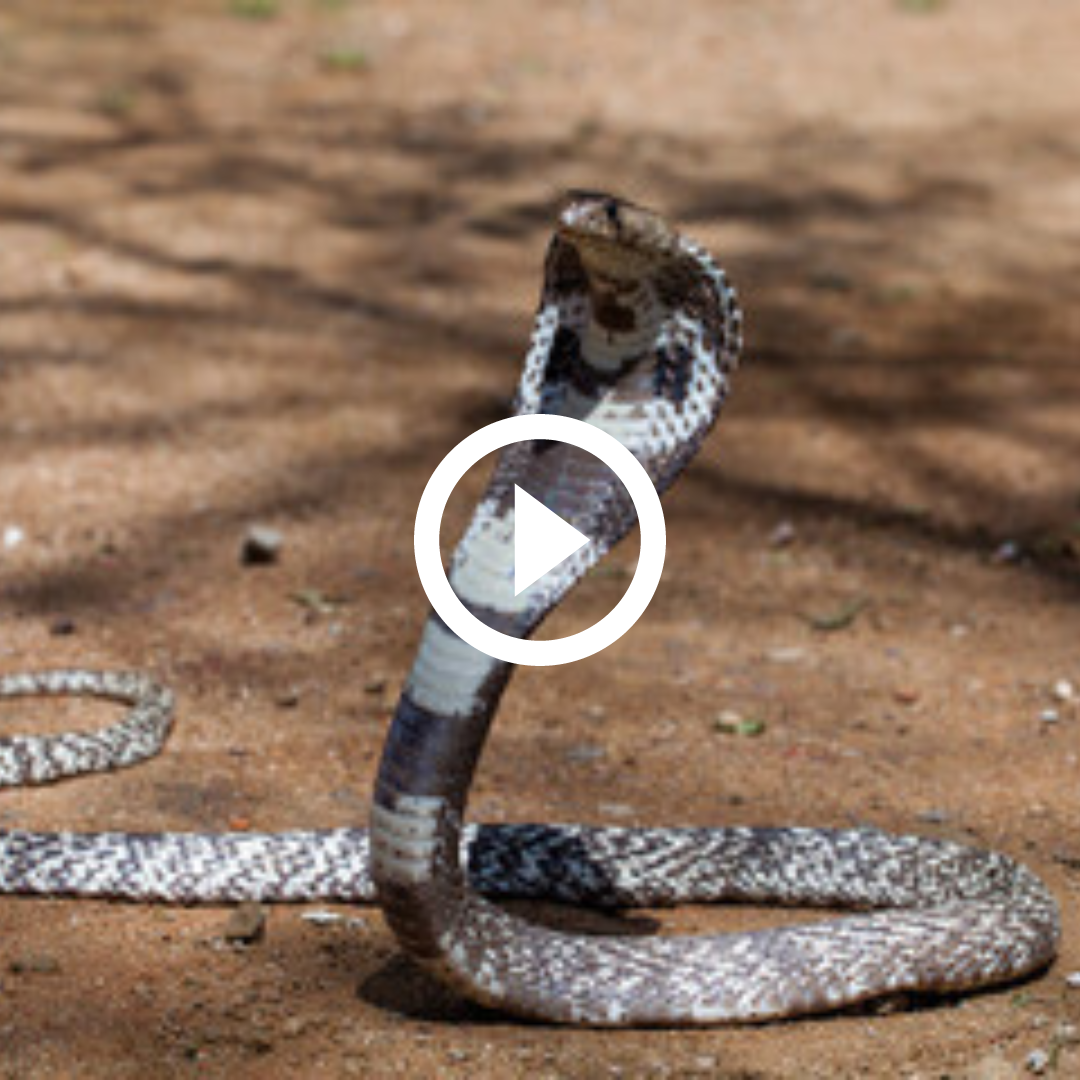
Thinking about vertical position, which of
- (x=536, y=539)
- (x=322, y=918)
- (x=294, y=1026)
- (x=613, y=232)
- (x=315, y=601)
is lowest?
(x=315, y=601)

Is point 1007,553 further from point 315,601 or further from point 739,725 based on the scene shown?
point 315,601

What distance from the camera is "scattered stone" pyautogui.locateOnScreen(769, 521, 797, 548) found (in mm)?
8672

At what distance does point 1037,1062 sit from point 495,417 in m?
5.29

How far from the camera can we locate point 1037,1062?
15.9 ft

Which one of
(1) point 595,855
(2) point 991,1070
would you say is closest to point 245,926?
(1) point 595,855

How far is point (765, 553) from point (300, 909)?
3309mm

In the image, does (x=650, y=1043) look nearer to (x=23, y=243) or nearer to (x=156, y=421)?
(x=156, y=421)

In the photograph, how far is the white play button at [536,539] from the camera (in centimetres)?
458

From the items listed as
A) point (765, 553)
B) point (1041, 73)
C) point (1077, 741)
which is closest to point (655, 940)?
point (1077, 741)

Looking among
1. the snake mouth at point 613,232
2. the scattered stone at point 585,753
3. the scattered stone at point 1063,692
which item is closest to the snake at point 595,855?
the snake mouth at point 613,232

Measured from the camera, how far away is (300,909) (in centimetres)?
573

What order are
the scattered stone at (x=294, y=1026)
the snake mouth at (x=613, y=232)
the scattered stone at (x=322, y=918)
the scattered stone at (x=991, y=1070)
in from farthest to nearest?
the scattered stone at (x=322, y=918), the scattered stone at (x=294, y=1026), the scattered stone at (x=991, y=1070), the snake mouth at (x=613, y=232)

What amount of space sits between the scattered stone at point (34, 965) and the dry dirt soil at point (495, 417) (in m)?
0.02

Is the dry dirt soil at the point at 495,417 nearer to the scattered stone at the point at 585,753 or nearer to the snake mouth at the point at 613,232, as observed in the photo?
the scattered stone at the point at 585,753
